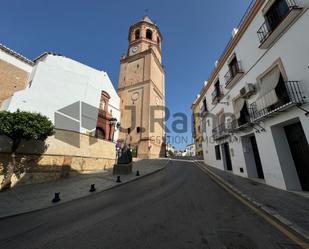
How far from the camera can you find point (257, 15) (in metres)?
8.12

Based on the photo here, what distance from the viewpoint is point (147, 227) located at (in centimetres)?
322

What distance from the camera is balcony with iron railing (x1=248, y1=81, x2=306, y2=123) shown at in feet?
18.1

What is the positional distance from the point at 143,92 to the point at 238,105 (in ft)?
66.2

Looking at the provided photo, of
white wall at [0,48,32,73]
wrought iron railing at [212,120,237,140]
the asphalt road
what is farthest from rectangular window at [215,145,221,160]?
white wall at [0,48,32,73]

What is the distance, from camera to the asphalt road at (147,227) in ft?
8.63

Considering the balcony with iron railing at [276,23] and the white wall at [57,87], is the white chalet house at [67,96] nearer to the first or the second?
the white wall at [57,87]

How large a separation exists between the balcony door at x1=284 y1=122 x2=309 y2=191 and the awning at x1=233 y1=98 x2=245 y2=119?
311cm

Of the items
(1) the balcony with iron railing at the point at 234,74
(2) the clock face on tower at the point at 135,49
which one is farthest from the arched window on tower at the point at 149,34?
(1) the balcony with iron railing at the point at 234,74

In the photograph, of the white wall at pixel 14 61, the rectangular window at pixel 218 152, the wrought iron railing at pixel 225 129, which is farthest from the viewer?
the white wall at pixel 14 61

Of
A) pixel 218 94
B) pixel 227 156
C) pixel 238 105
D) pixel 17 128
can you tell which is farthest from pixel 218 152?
pixel 17 128

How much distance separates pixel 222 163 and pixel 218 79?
7.18 metres

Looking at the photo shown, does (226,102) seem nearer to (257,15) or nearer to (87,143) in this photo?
(257,15)

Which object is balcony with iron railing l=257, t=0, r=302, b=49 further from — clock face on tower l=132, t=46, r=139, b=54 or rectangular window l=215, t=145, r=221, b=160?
clock face on tower l=132, t=46, r=139, b=54

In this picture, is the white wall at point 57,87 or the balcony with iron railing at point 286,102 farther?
the white wall at point 57,87
